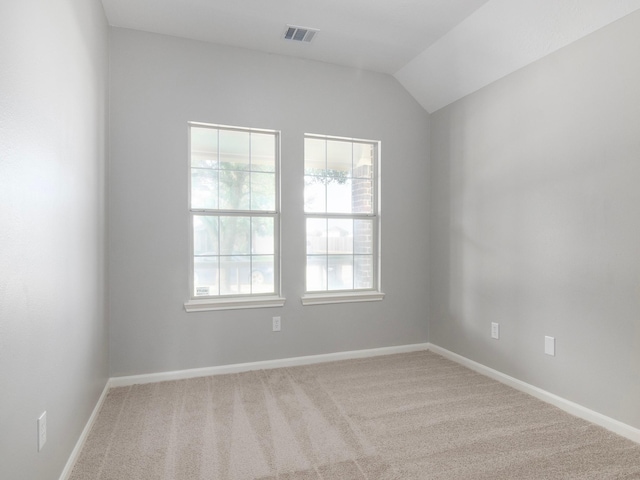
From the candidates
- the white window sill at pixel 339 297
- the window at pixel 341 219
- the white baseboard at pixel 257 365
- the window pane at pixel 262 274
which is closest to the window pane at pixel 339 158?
the window at pixel 341 219

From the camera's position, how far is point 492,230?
10.2 ft

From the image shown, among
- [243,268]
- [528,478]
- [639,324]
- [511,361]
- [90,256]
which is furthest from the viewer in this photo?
[243,268]

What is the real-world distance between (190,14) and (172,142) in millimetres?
952

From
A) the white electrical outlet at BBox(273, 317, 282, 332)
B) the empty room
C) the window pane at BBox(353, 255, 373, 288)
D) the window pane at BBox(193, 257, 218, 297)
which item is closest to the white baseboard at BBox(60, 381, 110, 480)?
the empty room

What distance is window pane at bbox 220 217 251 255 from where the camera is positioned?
10.7 ft

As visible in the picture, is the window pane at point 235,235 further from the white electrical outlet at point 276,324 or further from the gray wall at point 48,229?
the gray wall at point 48,229

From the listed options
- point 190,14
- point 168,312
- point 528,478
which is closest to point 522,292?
point 528,478

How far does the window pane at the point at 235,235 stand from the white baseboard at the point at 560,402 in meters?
2.23

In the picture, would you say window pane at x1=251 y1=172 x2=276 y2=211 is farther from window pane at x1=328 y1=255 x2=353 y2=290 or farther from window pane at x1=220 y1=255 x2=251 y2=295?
window pane at x1=328 y1=255 x2=353 y2=290

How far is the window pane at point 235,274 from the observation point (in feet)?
10.7

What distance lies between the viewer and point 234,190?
10.8 ft

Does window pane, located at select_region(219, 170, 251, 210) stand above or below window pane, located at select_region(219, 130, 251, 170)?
below

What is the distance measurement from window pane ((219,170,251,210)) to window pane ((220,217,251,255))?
115 millimetres

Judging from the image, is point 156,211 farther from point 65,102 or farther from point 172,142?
point 65,102
